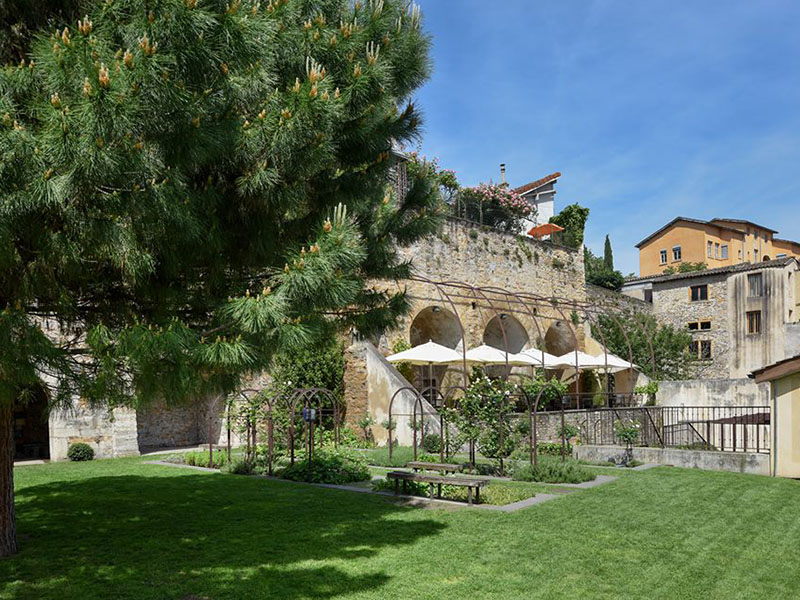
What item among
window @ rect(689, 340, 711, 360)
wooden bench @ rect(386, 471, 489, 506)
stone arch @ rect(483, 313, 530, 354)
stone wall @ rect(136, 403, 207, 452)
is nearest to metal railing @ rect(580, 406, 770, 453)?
stone arch @ rect(483, 313, 530, 354)

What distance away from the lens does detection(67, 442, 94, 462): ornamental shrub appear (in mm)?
14328

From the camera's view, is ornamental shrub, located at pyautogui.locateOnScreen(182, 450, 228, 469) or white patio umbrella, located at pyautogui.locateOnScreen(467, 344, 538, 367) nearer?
ornamental shrub, located at pyautogui.locateOnScreen(182, 450, 228, 469)

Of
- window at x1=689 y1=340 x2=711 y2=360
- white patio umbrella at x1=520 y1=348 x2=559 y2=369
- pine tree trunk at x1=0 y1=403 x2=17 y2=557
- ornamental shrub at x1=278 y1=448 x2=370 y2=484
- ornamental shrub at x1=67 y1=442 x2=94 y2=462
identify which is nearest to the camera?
pine tree trunk at x1=0 y1=403 x2=17 y2=557

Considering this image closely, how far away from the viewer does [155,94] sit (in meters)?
3.96

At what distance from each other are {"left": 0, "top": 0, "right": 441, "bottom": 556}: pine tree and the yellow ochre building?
39161mm

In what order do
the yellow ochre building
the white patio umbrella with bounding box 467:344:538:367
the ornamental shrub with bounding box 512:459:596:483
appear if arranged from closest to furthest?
the ornamental shrub with bounding box 512:459:596:483 < the white patio umbrella with bounding box 467:344:538:367 < the yellow ochre building

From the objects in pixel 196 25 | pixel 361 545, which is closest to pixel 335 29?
A: pixel 196 25

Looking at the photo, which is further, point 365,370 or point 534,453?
point 365,370

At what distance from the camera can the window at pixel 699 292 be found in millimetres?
29766

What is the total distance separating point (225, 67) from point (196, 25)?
42cm

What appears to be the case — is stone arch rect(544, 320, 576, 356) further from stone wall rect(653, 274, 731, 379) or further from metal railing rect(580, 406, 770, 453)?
stone wall rect(653, 274, 731, 379)

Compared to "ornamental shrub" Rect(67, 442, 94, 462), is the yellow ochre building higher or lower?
higher

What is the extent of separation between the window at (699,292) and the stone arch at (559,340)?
8.93m

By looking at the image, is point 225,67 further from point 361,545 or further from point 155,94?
point 361,545
